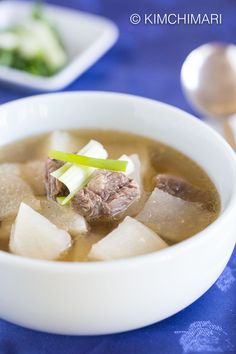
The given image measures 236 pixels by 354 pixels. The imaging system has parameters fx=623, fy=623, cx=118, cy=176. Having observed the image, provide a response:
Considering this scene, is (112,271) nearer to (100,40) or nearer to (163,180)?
(163,180)

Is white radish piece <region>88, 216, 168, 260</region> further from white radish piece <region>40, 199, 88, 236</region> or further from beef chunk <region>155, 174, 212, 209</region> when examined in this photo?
beef chunk <region>155, 174, 212, 209</region>

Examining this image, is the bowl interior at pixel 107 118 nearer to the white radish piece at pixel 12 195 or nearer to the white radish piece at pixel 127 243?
the white radish piece at pixel 12 195

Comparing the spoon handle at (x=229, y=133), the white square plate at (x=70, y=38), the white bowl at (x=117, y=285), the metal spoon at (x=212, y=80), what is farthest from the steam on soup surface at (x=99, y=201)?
the white square plate at (x=70, y=38)

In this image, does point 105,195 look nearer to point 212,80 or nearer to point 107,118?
point 107,118

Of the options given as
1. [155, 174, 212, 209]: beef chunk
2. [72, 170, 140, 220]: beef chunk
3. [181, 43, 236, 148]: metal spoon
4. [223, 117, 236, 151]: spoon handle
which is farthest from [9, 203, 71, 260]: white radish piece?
[181, 43, 236, 148]: metal spoon

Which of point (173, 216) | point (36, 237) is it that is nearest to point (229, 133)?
point (173, 216)

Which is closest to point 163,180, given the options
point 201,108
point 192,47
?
point 201,108
